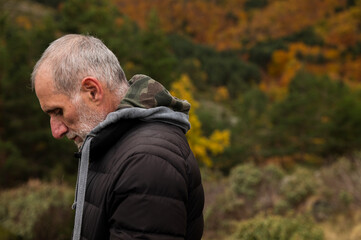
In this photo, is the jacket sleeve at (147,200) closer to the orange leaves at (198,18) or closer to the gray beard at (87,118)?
the gray beard at (87,118)

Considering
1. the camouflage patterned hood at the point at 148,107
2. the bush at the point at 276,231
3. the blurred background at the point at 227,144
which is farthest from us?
the blurred background at the point at 227,144

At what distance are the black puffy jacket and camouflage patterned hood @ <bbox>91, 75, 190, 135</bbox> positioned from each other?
3 centimetres

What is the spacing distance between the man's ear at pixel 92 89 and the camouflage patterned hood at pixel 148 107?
0.33 ft

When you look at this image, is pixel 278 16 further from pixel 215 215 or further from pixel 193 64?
pixel 215 215

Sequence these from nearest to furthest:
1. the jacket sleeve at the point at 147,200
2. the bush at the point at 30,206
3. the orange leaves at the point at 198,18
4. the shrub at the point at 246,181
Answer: the jacket sleeve at the point at 147,200 < the bush at the point at 30,206 < the shrub at the point at 246,181 < the orange leaves at the point at 198,18

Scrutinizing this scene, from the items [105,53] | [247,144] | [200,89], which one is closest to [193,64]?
[200,89]

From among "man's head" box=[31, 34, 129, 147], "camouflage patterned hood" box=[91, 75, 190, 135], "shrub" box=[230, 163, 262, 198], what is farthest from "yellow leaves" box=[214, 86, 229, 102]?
"man's head" box=[31, 34, 129, 147]

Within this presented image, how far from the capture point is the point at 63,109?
4.91 ft

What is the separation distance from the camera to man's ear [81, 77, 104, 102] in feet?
4.68

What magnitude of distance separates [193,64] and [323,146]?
37367 millimetres

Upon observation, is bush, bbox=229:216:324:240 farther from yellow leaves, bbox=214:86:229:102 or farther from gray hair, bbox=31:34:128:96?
yellow leaves, bbox=214:86:229:102

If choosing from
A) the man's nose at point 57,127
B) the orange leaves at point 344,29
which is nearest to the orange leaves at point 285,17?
the orange leaves at point 344,29

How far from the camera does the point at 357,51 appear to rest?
61.2 m

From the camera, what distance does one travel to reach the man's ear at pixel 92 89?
1426 mm
